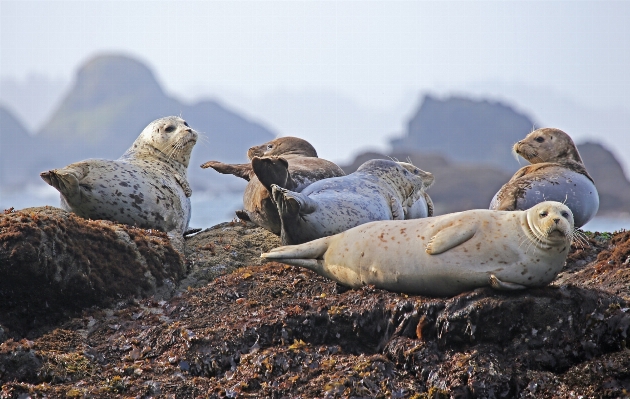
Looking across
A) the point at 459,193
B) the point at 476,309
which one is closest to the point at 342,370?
the point at 476,309

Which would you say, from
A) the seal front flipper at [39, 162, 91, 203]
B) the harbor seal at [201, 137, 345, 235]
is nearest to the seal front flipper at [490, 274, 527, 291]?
the harbor seal at [201, 137, 345, 235]

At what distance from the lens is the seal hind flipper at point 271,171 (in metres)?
7.76

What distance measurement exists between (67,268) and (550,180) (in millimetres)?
5164

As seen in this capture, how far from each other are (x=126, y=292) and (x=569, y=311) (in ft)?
11.7

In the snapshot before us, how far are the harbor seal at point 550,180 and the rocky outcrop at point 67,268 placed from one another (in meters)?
3.57

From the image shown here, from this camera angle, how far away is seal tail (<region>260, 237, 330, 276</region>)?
6.68 metres

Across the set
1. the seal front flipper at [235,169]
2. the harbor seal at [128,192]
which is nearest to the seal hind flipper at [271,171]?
the harbor seal at [128,192]

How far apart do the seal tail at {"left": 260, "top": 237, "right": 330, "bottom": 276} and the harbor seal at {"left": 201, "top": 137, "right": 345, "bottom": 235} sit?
1.12 m

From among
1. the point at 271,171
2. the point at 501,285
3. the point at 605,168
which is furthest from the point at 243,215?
the point at 605,168

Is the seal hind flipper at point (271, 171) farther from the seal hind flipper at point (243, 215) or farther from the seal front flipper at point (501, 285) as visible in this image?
the seal front flipper at point (501, 285)

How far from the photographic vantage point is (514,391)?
5008mm

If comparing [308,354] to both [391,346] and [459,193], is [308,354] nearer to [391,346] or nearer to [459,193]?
[391,346]

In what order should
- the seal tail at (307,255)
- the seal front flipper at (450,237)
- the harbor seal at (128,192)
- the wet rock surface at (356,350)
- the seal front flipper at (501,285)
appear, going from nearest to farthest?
1. the wet rock surface at (356,350)
2. the seal front flipper at (501,285)
3. the seal front flipper at (450,237)
4. the seal tail at (307,255)
5. the harbor seal at (128,192)

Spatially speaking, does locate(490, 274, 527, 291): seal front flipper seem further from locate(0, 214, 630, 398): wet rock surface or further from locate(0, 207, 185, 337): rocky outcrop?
locate(0, 207, 185, 337): rocky outcrop
